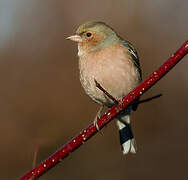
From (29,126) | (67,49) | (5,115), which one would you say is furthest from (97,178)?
(67,49)

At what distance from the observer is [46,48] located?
8703 mm

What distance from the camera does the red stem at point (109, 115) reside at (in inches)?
96.1

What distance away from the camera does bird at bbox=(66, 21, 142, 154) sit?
15.7ft

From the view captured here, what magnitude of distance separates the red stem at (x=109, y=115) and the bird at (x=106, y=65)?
190 cm

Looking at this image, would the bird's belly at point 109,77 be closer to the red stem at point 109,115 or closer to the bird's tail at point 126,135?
the bird's tail at point 126,135

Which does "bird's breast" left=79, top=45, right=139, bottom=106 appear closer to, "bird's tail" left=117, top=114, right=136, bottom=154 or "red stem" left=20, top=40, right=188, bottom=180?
"bird's tail" left=117, top=114, right=136, bottom=154

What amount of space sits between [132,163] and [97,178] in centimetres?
69

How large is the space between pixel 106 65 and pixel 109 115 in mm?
1936

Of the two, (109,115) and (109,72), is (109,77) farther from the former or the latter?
(109,115)

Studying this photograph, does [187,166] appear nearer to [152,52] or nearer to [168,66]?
[152,52]

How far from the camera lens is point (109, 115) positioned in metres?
2.89

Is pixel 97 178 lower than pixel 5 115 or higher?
lower

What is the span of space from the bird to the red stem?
6.23ft

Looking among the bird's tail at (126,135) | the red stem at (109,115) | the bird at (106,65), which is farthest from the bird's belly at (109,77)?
the red stem at (109,115)
